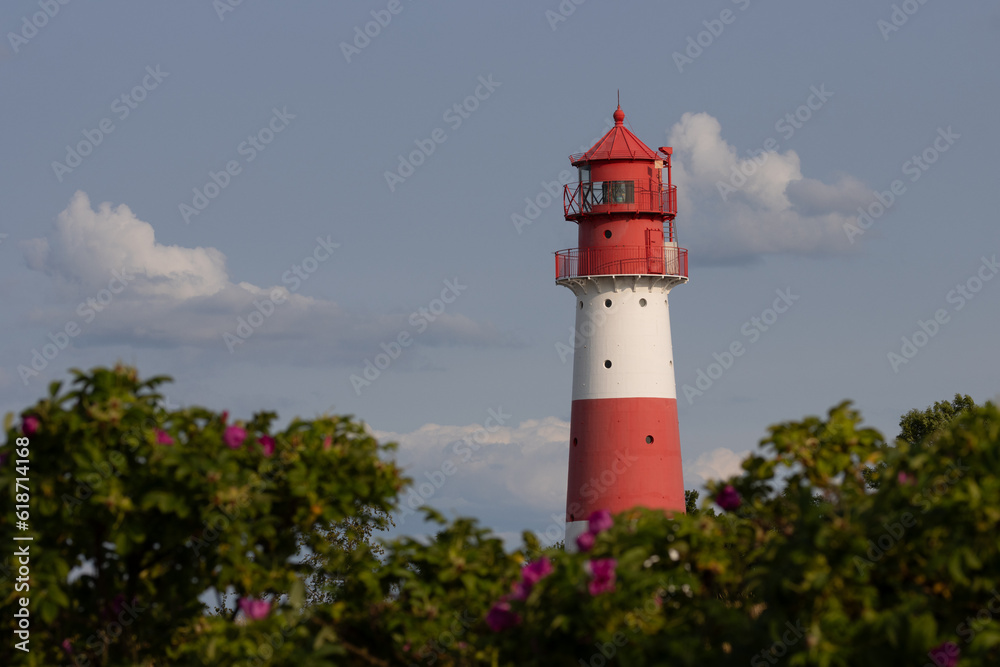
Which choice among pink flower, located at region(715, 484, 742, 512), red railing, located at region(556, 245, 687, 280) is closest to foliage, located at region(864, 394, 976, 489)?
red railing, located at region(556, 245, 687, 280)

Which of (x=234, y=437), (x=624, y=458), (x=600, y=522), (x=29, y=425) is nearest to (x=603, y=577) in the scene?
(x=600, y=522)

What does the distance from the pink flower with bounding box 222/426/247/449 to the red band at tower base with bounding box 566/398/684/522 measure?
25282mm

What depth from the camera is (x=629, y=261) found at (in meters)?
39.8

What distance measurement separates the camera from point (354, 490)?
14531 millimetres

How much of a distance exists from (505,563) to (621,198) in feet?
87.0

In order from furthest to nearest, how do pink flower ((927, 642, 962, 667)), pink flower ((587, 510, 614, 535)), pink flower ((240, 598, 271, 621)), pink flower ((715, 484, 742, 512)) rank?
pink flower ((715, 484, 742, 512))
pink flower ((587, 510, 614, 535))
pink flower ((240, 598, 271, 621))
pink flower ((927, 642, 962, 667))

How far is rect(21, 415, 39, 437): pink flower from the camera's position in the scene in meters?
13.5

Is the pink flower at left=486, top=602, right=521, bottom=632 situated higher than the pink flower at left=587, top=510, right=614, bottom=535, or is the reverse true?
the pink flower at left=587, top=510, right=614, bottom=535

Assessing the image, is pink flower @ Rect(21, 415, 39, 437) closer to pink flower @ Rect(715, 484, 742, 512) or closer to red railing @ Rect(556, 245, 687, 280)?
pink flower @ Rect(715, 484, 742, 512)

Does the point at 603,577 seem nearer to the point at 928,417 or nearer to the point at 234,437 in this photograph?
the point at 234,437

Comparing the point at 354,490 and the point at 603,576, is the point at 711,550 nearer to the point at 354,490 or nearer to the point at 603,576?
the point at 603,576

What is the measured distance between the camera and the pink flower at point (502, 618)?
13.2 metres

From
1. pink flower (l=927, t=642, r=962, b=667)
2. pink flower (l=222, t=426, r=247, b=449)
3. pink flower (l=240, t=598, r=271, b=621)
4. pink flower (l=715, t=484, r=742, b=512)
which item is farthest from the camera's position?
pink flower (l=715, t=484, r=742, b=512)

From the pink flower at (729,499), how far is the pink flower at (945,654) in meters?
4.26
